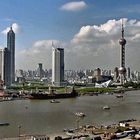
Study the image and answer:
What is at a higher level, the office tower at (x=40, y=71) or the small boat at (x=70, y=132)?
the office tower at (x=40, y=71)

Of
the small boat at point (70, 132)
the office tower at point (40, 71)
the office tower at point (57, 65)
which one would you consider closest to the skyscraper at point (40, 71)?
the office tower at point (40, 71)

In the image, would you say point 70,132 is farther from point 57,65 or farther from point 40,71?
point 40,71

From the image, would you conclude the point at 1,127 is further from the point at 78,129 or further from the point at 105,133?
the point at 105,133

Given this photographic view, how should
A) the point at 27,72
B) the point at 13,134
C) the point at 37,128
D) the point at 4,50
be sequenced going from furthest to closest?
the point at 27,72, the point at 4,50, the point at 37,128, the point at 13,134

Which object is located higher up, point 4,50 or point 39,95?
point 4,50

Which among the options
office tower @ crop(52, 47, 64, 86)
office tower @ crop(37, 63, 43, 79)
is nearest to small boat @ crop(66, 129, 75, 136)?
office tower @ crop(52, 47, 64, 86)

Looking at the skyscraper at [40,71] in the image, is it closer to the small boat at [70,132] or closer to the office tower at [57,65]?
the office tower at [57,65]

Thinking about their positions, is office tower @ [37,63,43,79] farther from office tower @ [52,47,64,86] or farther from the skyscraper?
office tower @ [52,47,64,86]

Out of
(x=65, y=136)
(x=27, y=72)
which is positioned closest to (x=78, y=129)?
(x=65, y=136)
